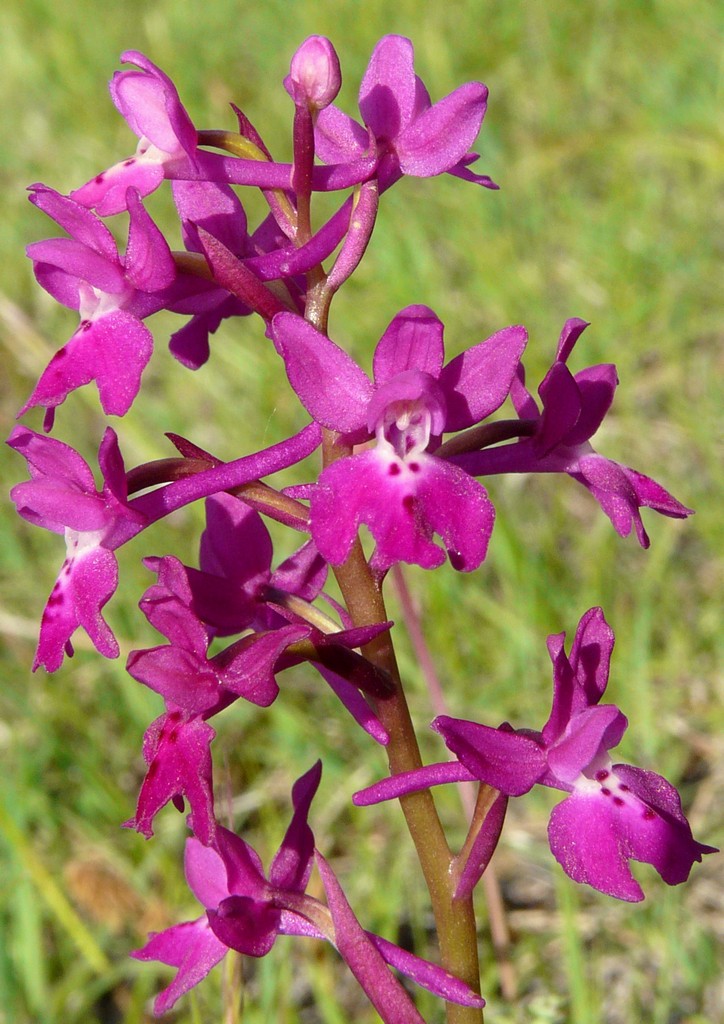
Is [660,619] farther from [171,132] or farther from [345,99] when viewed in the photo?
[345,99]

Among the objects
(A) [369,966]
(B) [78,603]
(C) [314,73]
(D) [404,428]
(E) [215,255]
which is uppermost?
(C) [314,73]

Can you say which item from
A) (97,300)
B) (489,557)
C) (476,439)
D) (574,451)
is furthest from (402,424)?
(489,557)

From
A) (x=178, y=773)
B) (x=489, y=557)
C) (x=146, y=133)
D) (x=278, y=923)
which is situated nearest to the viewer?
(x=178, y=773)

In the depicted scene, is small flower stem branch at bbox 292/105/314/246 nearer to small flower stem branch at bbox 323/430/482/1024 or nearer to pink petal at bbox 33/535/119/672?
small flower stem branch at bbox 323/430/482/1024

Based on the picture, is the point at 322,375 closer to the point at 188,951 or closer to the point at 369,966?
the point at 369,966

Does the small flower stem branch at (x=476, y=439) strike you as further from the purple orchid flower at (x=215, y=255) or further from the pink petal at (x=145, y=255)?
the pink petal at (x=145, y=255)

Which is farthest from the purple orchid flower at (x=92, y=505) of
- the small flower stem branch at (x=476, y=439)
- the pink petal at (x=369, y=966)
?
the pink petal at (x=369, y=966)
